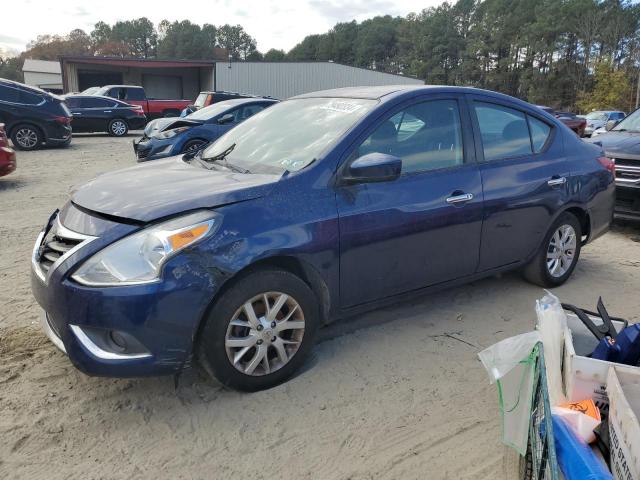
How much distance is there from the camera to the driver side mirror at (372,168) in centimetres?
308

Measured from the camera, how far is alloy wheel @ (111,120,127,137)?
61.2 ft

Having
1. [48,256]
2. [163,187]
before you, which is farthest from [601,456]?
[48,256]

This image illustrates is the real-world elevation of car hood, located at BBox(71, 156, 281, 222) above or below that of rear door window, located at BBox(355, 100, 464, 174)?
below

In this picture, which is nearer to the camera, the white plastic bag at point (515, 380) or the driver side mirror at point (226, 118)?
the white plastic bag at point (515, 380)

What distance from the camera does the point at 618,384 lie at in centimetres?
194

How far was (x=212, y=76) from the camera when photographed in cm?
3378

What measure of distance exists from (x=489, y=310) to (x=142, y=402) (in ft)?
8.73

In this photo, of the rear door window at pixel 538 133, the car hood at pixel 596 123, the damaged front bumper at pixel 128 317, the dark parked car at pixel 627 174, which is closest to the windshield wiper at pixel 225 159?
the damaged front bumper at pixel 128 317

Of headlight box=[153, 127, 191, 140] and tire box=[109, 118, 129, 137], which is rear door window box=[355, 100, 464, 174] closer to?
headlight box=[153, 127, 191, 140]

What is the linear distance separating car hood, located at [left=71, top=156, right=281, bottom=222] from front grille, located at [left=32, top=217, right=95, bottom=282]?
0.17 m

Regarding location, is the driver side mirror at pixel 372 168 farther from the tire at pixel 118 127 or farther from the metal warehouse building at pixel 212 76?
the metal warehouse building at pixel 212 76

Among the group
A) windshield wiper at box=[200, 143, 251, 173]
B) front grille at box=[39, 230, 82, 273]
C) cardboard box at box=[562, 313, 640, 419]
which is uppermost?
windshield wiper at box=[200, 143, 251, 173]

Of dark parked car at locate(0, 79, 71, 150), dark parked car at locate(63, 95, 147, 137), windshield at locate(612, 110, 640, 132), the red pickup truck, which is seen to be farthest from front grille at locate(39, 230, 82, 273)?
the red pickup truck

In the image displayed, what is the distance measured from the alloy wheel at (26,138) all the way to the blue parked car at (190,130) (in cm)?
391
